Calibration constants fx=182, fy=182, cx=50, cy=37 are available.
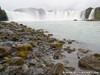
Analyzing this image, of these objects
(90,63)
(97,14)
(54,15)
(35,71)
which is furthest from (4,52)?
(54,15)

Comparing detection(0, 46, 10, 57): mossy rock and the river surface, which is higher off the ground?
detection(0, 46, 10, 57): mossy rock

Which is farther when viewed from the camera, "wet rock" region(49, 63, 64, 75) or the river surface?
the river surface

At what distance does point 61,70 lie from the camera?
28.2ft

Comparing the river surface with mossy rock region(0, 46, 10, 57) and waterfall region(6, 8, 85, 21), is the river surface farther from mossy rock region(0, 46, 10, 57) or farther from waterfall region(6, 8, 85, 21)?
waterfall region(6, 8, 85, 21)

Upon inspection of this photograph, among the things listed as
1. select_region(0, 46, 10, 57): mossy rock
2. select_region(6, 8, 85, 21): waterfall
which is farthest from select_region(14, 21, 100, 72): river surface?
select_region(6, 8, 85, 21): waterfall

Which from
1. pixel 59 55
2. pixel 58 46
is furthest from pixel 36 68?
pixel 58 46

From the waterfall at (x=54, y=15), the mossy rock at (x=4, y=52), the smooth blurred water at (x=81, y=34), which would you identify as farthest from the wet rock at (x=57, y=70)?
the waterfall at (x=54, y=15)

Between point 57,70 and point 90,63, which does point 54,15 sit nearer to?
point 90,63

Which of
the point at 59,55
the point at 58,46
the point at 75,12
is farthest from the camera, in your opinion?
the point at 75,12

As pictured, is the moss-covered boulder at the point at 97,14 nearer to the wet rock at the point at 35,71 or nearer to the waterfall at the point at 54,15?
the waterfall at the point at 54,15

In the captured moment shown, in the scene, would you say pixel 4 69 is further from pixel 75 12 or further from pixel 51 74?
pixel 75 12

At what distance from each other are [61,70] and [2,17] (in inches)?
3065

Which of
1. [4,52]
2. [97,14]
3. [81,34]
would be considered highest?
[4,52]

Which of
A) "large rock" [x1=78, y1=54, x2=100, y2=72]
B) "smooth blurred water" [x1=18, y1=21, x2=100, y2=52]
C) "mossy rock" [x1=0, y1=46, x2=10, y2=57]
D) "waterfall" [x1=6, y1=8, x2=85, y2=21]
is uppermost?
"mossy rock" [x1=0, y1=46, x2=10, y2=57]
